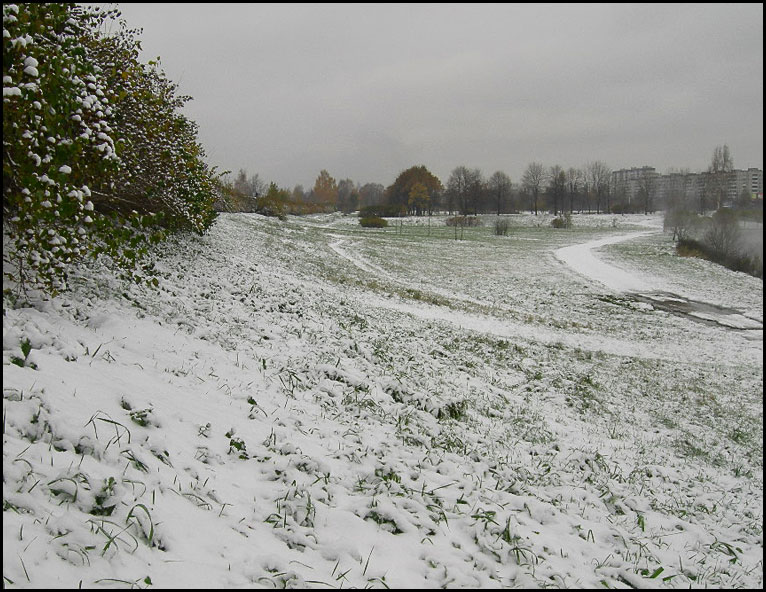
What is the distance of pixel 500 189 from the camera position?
286 feet

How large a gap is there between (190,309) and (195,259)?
4.57m

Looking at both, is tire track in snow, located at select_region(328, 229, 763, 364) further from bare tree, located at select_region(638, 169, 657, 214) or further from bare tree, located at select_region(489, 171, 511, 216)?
bare tree, located at select_region(638, 169, 657, 214)

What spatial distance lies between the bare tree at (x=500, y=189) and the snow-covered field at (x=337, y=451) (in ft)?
260

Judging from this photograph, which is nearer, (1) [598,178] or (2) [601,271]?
(2) [601,271]

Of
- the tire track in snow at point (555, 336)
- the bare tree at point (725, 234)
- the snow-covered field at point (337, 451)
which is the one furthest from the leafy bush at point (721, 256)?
the snow-covered field at point (337, 451)

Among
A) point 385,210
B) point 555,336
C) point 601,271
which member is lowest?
point 555,336

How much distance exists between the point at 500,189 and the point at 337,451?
3472 inches

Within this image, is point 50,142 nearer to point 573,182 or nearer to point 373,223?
point 373,223

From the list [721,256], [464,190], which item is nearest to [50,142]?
[721,256]

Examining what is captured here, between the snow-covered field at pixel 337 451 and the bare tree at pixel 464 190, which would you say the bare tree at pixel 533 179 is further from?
the snow-covered field at pixel 337 451

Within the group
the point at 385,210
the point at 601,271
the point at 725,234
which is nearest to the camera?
the point at 601,271

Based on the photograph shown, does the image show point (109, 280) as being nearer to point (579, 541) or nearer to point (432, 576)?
point (432, 576)

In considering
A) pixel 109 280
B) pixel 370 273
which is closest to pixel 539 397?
pixel 109 280

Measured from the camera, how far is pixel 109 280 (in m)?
8.21
